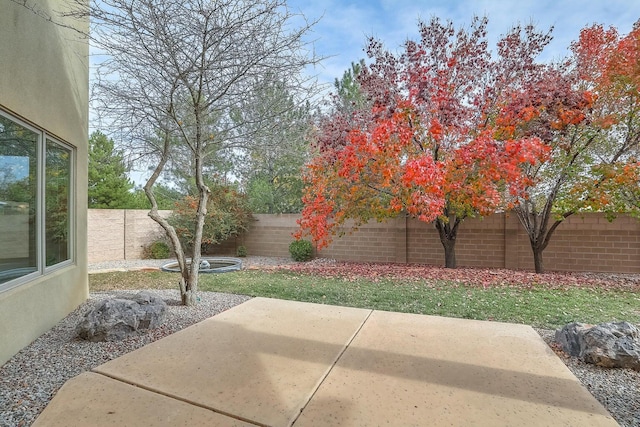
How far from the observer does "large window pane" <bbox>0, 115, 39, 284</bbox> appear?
3.41 m

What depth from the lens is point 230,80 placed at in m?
4.91

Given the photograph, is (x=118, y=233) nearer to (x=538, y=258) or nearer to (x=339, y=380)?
(x=339, y=380)

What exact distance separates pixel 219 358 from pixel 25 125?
10.5ft

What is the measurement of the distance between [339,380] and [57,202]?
434 cm

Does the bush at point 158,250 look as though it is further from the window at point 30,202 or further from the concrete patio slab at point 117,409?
the concrete patio slab at point 117,409

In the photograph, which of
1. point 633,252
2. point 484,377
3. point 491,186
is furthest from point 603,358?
point 633,252

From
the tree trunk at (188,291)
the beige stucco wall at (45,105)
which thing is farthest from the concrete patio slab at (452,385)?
the beige stucco wall at (45,105)

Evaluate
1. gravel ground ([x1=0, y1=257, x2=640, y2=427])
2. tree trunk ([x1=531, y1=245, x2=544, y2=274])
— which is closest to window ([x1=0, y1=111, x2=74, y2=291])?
gravel ground ([x1=0, y1=257, x2=640, y2=427])

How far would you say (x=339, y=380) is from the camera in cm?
277

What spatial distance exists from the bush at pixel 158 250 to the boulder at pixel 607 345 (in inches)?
460

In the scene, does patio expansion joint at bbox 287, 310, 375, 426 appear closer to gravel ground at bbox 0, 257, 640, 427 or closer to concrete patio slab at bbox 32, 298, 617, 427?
concrete patio slab at bbox 32, 298, 617, 427

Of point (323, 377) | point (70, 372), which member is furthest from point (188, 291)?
point (323, 377)

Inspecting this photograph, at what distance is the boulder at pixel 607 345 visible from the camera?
9.68 ft

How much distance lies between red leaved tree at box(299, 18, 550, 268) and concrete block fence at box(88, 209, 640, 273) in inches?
55.4
